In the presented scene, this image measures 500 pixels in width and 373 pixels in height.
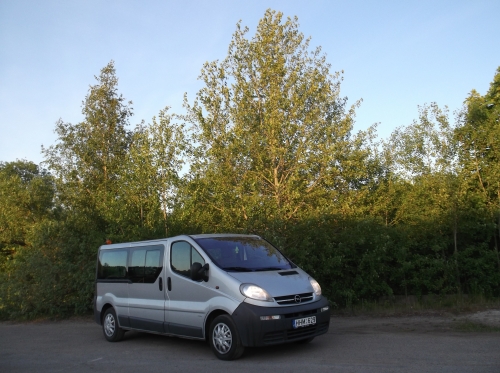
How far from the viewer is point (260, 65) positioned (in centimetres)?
2138

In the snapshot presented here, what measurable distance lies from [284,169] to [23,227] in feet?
51.1

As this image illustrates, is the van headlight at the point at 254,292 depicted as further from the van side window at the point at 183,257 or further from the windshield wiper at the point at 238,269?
the van side window at the point at 183,257

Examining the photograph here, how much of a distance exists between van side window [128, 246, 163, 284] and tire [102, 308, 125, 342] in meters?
1.12

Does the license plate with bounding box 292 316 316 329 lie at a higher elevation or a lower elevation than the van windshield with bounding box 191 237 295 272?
lower

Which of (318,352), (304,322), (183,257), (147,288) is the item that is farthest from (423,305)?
(147,288)

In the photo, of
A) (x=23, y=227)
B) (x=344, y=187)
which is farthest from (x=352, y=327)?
(x=23, y=227)

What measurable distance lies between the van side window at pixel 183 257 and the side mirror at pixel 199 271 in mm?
201

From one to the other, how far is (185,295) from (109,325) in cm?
293

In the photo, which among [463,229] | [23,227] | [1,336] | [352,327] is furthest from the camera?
[23,227]

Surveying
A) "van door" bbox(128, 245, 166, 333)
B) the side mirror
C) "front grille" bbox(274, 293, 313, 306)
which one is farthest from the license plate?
"van door" bbox(128, 245, 166, 333)

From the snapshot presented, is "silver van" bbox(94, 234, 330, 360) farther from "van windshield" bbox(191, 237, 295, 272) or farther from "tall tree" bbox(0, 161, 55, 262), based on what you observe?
"tall tree" bbox(0, 161, 55, 262)

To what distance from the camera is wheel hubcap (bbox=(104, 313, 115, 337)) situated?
10.4 m

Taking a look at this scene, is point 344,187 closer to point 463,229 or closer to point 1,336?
point 463,229

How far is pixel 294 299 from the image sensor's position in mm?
7758
